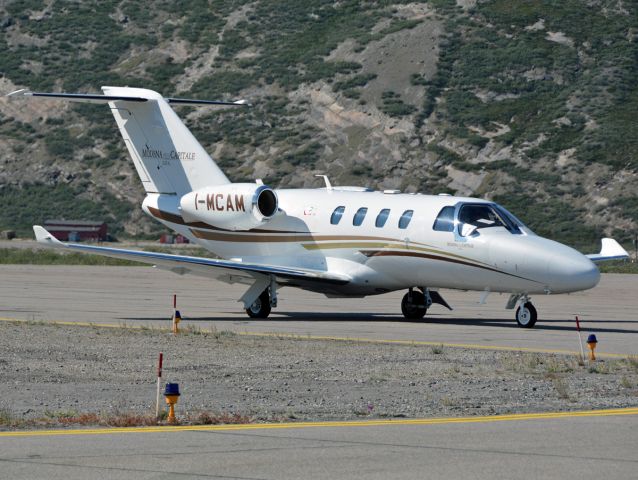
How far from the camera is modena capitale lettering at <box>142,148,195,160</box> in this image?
31766 mm

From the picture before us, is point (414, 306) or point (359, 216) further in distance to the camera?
point (414, 306)

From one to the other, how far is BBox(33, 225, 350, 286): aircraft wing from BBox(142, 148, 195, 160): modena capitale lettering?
4033mm

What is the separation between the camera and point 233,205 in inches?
1193

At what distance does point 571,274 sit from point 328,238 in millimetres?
6312

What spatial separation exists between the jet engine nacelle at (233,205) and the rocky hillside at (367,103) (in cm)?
4011

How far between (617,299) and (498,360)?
1962cm

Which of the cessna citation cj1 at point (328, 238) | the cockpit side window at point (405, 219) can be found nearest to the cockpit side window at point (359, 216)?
the cessna citation cj1 at point (328, 238)

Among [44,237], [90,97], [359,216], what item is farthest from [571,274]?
[90,97]

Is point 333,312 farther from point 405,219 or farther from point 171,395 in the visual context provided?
point 171,395

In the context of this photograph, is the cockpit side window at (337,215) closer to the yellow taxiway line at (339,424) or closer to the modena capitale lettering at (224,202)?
the modena capitale lettering at (224,202)

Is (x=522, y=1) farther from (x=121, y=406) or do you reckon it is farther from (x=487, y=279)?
(x=121, y=406)

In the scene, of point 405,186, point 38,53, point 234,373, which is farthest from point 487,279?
point 38,53

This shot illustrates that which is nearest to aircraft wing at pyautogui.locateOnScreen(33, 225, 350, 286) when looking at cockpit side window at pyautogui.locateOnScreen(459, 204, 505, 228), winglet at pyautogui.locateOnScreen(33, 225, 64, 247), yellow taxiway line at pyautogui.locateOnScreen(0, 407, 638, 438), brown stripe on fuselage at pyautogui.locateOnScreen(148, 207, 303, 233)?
winglet at pyautogui.locateOnScreen(33, 225, 64, 247)

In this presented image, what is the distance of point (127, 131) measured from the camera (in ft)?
105
